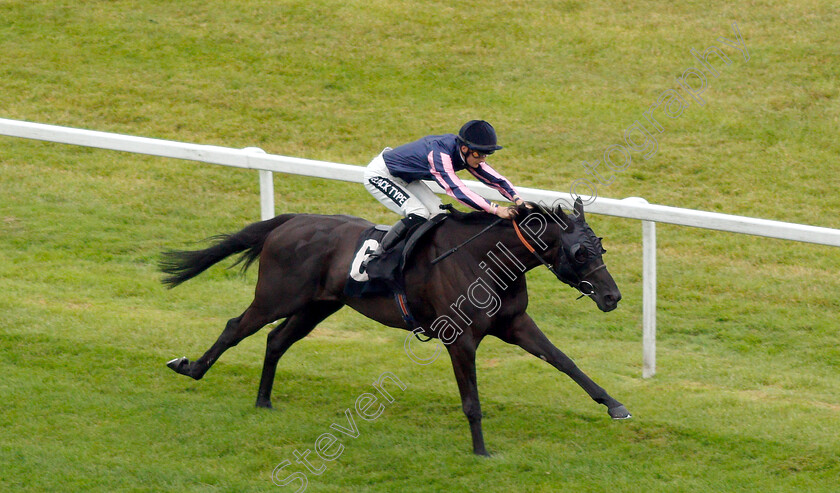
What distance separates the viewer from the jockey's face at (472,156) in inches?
225

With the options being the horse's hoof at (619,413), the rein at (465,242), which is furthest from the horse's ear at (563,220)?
the horse's hoof at (619,413)

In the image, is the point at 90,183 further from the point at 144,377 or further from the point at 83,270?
the point at 144,377

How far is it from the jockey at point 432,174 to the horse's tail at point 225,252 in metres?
0.75

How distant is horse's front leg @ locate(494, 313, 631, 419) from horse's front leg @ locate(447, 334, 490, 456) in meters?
0.29

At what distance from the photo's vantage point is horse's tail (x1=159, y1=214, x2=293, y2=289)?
6496mm

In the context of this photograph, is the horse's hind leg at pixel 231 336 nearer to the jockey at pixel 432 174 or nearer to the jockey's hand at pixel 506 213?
the jockey at pixel 432 174

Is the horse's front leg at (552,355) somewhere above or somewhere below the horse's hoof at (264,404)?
above

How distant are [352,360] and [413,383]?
0.57m

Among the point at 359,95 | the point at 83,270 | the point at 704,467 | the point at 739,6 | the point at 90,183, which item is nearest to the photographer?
the point at 704,467

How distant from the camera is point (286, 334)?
21.0ft

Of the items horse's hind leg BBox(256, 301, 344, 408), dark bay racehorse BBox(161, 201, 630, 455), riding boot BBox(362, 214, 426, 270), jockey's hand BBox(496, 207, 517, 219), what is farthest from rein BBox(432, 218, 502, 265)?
horse's hind leg BBox(256, 301, 344, 408)

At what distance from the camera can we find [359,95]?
12227 millimetres

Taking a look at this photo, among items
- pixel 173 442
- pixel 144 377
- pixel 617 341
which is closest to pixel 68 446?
pixel 173 442

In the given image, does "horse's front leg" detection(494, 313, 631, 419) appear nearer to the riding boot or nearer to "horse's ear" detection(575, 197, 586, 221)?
"horse's ear" detection(575, 197, 586, 221)
